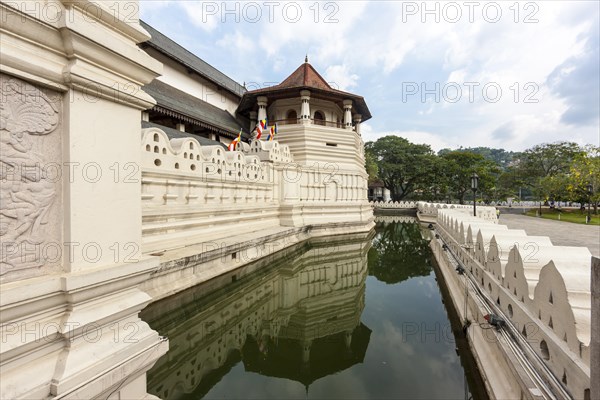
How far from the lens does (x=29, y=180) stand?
161 centimetres

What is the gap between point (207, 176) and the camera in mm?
8547

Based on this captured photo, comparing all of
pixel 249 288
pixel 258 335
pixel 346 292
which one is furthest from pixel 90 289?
pixel 346 292

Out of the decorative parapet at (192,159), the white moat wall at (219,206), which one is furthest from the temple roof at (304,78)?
the decorative parapet at (192,159)

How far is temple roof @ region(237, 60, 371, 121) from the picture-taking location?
1730cm

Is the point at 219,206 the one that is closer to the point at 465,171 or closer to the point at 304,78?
the point at 304,78

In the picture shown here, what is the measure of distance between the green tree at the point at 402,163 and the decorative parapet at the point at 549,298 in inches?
1490

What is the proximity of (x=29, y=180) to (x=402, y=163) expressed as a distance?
42551 mm

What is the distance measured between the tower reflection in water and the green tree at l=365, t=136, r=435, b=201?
3517cm

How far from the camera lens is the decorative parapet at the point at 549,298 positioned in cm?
202

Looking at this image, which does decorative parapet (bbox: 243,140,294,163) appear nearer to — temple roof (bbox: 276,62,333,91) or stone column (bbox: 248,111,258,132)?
stone column (bbox: 248,111,258,132)

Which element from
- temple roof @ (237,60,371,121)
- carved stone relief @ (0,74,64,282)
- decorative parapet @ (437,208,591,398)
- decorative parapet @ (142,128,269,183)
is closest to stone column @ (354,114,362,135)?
temple roof @ (237,60,371,121)

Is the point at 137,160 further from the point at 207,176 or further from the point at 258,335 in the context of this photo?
the point at 207,176

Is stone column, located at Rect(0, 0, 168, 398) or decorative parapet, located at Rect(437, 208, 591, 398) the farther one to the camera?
decorative parapet, located at Rect(437, 208, 591, 398)

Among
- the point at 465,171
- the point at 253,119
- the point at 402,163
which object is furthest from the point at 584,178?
the point at 253,119
